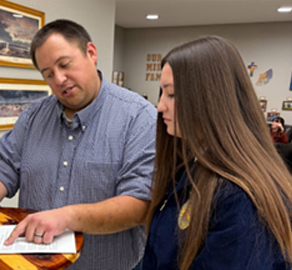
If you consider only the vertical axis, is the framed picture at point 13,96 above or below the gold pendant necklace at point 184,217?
above

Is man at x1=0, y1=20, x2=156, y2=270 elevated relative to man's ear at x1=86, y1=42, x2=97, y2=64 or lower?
lower

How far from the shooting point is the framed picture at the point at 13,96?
7.79ft

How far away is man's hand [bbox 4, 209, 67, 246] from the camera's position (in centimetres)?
84

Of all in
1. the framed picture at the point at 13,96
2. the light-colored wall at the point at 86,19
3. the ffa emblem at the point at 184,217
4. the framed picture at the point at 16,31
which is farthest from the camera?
the light-colored wall at the point at 86,19

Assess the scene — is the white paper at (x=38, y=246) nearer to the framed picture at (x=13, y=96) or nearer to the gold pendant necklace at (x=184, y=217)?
the gold pendant necklace at (x=184, y=217)

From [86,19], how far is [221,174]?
2.87m

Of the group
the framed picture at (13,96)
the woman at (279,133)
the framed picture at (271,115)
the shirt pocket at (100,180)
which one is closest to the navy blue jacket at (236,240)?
the shirt pocket at (100,180)

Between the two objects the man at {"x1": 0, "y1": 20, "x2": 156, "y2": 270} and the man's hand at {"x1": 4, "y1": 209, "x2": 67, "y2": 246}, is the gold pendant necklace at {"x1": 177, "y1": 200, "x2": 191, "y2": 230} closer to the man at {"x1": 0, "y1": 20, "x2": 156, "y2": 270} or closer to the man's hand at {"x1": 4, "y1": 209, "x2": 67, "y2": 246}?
the man at {"x1": 0, "y1": 20, "x2": 156, "y2": 270}

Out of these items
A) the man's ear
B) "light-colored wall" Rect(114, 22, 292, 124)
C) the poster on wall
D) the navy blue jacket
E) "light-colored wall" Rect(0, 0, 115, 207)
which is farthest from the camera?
the poster on wall

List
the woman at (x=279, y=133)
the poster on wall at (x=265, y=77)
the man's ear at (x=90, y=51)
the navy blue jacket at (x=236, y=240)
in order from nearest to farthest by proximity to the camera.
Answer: the navy blue jacket at (x=236, y=240) → the man's ear at (x=90, y=51) → the woman at (x=279, y=133) → the poster on wall at (x=265, y=77)

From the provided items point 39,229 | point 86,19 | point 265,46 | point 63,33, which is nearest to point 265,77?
point 265,46

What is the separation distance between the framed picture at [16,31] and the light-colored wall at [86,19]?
0.20ft

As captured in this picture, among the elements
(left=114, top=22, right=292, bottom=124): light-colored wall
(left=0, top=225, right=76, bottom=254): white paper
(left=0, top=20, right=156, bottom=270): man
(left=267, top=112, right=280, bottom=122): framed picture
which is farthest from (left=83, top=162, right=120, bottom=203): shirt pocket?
(left=267, top=112, right=280, bottom=122): framed picture

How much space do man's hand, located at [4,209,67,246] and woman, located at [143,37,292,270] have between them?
0.32 metres
